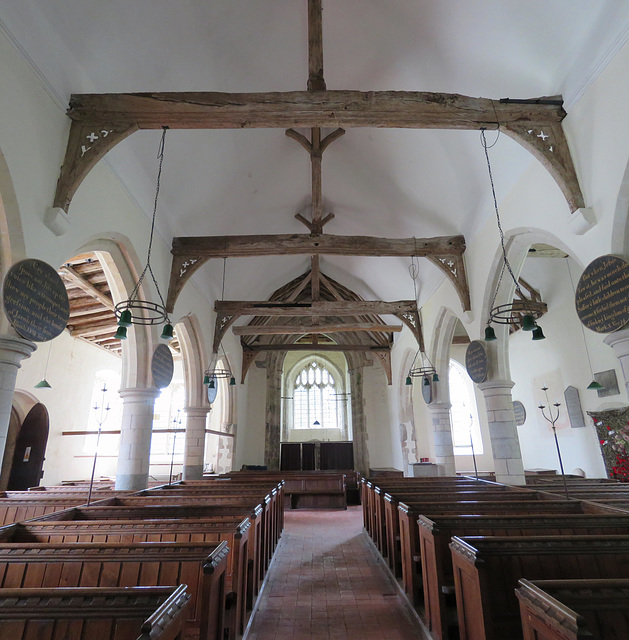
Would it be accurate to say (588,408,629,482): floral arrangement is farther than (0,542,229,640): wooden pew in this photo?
Yes

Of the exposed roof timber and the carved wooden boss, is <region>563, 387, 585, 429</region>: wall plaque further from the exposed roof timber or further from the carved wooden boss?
the carved wooden boss

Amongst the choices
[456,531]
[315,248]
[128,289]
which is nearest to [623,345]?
[456,531]

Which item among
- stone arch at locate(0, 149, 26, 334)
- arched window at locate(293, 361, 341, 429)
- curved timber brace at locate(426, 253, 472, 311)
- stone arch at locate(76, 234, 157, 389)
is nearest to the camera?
stone arch at locate(0, 149, 26, 334)

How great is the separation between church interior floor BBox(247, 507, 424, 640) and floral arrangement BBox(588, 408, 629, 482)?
15.7 feet

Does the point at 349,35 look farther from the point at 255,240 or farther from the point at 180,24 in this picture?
the point at 255,240

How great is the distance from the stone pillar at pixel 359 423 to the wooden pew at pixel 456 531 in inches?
393

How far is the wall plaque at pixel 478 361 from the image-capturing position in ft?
18.4

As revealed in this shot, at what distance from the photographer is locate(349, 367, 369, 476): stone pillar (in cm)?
1261

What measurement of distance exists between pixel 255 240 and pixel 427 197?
2895mm

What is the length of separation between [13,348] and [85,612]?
2.41 m

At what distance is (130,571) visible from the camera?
76.3 inches

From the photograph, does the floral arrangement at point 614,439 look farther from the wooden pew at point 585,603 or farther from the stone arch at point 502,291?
the wooden pew at point 585,603

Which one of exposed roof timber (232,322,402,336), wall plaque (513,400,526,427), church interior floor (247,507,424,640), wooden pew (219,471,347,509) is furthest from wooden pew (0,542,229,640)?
wall plaque (513,400,526,427)

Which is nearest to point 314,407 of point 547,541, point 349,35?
point 349,35
